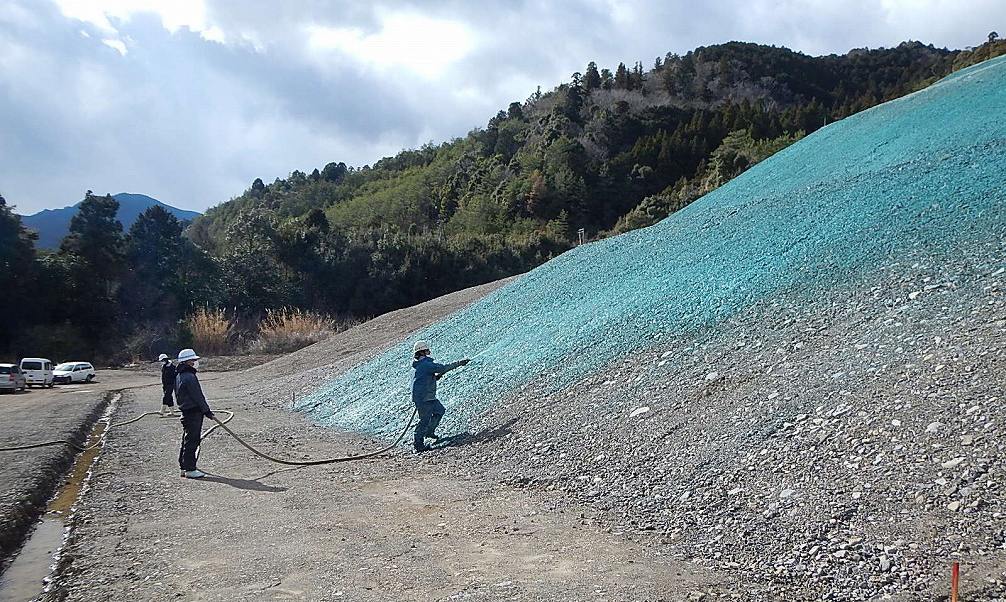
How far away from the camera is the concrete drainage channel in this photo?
504cm

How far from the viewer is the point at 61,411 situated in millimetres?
15188

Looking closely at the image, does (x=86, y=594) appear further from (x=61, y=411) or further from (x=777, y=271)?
(x=61, y=411)

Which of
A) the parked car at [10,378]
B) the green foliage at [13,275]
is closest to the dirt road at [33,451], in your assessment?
the parked car at [10,378]

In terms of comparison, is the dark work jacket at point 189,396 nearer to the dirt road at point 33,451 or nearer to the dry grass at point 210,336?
the dirt road at point 33,451

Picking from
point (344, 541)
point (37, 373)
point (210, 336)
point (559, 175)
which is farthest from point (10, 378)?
point (559, 175)

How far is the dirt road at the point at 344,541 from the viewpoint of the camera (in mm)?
4551

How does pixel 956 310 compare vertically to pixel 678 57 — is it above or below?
below

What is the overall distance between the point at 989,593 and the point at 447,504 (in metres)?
4.09

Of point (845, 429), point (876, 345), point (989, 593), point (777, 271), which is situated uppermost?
point (777, 271)

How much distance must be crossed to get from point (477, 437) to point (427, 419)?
0.69m

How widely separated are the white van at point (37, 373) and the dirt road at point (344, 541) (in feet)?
65.9

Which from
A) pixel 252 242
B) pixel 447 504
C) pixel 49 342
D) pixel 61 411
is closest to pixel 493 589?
pixel 447 504

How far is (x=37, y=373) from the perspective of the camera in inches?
1011

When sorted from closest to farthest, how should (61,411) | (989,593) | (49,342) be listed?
(989,593)
(61,411)
(49,342)
